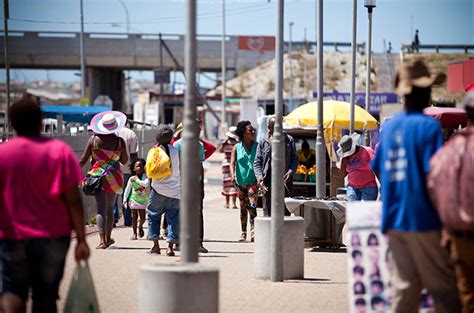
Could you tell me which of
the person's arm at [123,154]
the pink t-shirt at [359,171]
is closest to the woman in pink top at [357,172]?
the pink t-shirt at [359,171]

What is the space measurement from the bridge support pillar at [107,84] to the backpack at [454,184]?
79.1 meters

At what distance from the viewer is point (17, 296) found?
7.88 meters

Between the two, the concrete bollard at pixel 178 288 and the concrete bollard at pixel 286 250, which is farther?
the concrete bollard at pixel 286 250

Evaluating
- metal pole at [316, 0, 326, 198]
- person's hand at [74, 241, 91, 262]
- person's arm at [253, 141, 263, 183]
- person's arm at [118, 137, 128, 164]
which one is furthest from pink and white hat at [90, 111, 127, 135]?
person's hand at [74, 241, 91, 262]

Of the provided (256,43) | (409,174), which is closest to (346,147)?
(409,174)

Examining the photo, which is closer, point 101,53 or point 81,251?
point 81,251

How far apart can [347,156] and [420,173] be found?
8909 mm

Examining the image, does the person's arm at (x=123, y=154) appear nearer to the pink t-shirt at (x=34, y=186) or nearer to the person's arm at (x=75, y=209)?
the person's arm at (x=75, y=209)

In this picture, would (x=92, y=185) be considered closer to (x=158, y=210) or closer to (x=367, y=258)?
(x=158, y=210)

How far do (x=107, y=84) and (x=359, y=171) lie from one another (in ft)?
252

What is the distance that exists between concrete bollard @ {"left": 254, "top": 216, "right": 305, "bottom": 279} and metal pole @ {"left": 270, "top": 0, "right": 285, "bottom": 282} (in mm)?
195

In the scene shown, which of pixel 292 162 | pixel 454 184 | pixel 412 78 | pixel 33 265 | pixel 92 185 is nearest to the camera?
pixel 454 184

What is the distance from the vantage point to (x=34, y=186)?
7.86 metres

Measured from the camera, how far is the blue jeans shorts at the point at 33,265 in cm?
784
